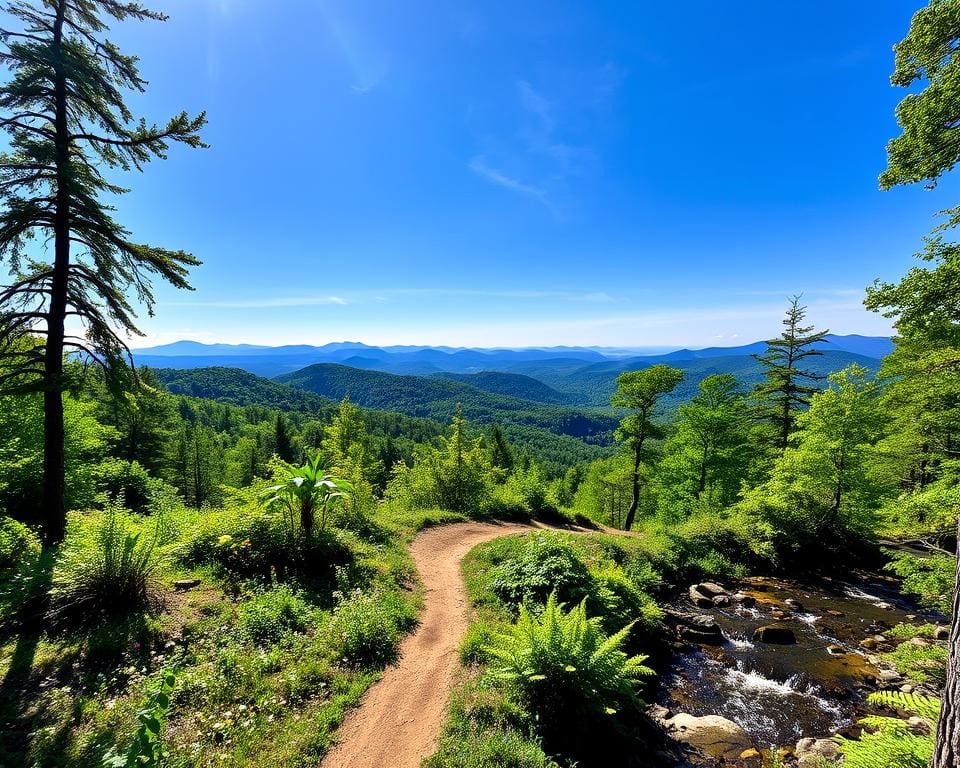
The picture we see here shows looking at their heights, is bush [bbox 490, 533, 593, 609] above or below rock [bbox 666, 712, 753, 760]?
above

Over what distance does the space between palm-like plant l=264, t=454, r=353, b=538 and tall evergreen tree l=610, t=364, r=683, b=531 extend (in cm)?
1734

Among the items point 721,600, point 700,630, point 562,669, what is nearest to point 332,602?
point 562,669

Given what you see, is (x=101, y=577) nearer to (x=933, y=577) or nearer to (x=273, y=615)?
(x=273, y=615)

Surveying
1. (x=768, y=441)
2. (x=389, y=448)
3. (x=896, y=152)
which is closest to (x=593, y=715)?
(x=896, y=152)

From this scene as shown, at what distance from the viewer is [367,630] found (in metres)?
8.00

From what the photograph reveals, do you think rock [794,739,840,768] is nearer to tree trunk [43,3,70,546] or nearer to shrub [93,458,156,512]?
tree trunk [43,3,70,546]

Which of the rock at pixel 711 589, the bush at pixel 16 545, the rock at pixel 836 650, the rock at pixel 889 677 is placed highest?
the bush at pixel 16 545

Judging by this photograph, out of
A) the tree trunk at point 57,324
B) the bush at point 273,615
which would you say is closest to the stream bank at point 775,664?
the bush at point 273,615

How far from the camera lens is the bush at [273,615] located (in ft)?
25.0

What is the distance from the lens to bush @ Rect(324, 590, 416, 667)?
763 centimetres

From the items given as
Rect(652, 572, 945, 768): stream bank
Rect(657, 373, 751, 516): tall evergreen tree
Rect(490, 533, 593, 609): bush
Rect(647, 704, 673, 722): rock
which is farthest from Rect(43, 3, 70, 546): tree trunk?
Rect(657, 373, 751, 516): tall evergreen tree

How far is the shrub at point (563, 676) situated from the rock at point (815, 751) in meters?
3.72

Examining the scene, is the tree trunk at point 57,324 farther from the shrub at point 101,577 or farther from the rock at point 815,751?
the rock at point 815,751

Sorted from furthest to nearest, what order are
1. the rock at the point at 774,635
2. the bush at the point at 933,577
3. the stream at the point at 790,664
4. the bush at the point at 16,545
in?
the rock at the point at 774,635 → the bush at the point at 933,577 → the stream at the point at 790,664 → the bush at the point at 16,545
